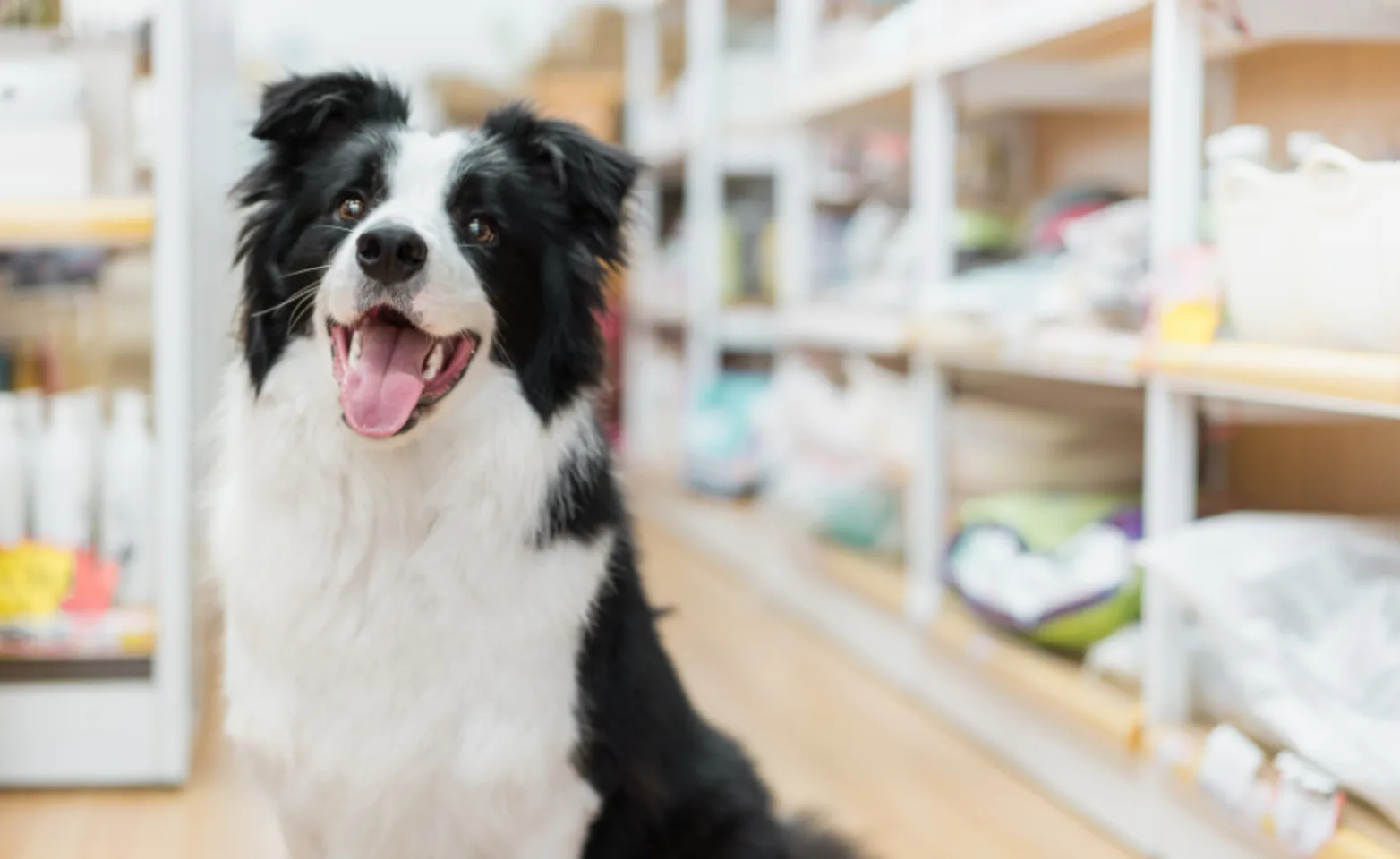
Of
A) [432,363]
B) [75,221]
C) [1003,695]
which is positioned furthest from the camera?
[1003,695]

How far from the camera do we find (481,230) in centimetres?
153

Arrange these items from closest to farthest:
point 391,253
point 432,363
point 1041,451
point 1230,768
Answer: point 391,253 < point 432,363 < point 1230,768 < point 1041,451

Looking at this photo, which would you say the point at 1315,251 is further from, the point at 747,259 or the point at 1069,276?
the point at 747,259

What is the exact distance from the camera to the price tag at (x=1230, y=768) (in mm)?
1838

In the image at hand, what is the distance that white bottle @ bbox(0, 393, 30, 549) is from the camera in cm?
235

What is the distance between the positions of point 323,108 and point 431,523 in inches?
18.3

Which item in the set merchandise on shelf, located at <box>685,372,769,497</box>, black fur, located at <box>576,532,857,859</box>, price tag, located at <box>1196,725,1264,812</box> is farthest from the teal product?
black fur, located at <box>576,532,857,859</box>

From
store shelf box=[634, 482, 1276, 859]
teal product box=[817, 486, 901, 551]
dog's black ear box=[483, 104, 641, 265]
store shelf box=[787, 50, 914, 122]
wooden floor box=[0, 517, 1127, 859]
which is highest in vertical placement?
store shelf box=[787, 50, 914, 122]

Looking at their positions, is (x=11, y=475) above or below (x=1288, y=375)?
below

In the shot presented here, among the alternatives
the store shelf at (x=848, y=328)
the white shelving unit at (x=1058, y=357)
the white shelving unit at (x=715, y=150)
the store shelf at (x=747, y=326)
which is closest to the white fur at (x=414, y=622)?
the white shelving unit at (x=1058, y=357)

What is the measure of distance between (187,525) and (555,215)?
1.11 metres

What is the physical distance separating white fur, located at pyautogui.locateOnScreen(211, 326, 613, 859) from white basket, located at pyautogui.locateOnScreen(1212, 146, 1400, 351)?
3.09 feet

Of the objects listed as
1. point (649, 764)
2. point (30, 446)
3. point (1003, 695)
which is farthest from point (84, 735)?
point (1003, 695)

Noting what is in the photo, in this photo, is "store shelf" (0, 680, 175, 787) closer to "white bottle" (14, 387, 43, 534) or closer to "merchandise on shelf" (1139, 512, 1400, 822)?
"white bottle" (14, 387, 43, 534)
